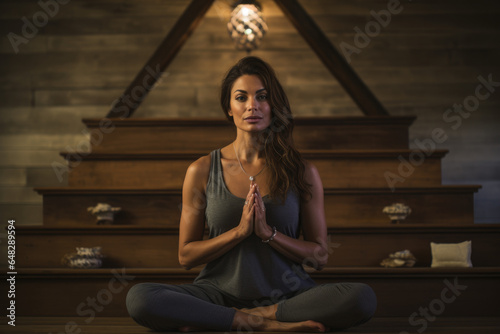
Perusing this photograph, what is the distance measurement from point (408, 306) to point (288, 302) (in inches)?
31.6

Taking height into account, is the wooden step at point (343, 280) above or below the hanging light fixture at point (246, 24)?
below

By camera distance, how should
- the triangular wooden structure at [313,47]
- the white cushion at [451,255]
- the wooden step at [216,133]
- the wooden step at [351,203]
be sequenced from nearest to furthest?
1. the white cushion at [451,255]
2. the wooden step at [351,203]
3. the wooden step at [216,133]
4. the triangular wooden structure at [313,47]

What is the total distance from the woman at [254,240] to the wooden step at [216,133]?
1.20 meters

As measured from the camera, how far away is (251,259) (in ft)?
6.54

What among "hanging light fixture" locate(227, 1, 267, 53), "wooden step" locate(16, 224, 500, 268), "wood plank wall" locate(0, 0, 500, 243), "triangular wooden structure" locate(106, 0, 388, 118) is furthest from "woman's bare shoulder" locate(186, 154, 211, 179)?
"wood plank wall" locate(0, 0, 500, 243)

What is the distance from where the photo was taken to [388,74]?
458 centimetres

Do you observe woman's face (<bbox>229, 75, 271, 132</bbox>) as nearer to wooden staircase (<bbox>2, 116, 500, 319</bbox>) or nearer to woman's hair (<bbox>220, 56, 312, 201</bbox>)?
woman's hair (<bbox>220, 56, 312, 201</bbox>)

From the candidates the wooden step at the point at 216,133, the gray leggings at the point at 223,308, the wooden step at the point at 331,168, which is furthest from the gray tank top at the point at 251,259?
the wooden step at the point at 216,133

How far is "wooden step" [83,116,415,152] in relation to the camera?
341 centimetres

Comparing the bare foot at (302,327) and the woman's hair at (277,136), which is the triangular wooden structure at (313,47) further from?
the bare foot at (302,327)

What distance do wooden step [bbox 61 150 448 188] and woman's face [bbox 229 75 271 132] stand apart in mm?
1113

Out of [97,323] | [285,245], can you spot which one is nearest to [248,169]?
[285,245]

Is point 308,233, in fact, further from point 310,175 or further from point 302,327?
point 302,327

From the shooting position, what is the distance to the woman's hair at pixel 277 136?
6.80 ft
